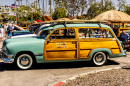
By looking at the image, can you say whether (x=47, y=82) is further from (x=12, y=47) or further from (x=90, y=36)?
(x=90, y=36)

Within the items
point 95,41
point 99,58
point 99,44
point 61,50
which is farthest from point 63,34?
point 99,58

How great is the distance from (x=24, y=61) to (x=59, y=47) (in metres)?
1.49

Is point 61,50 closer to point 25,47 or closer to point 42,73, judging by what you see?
point 42,73

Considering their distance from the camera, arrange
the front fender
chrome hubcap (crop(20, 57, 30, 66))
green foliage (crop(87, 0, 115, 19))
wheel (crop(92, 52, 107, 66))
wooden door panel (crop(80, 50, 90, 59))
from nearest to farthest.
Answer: the front fender
chrome hubcap (crop(20, 57, 30, 66))
wooden door panel (crop(80, 50, 90, 59))
wheel (crop(92, 52, 107, 66))
green foliage (crop(87, 0, 115, 19))

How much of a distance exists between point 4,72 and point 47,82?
2117mm

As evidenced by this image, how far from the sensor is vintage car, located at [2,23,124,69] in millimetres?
7719

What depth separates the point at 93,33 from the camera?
8.44m

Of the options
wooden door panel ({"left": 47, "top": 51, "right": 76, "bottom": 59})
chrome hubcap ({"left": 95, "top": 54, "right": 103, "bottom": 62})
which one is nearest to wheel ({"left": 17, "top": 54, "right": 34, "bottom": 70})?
wooden door panel ({"left": 47, "top": 51, "right": 76, "bottom": 59})

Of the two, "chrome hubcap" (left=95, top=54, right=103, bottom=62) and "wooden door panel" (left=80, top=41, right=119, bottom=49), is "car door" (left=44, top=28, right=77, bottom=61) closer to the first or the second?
"wooden door panel" (left=80, top=41, right=119, bottom=49)

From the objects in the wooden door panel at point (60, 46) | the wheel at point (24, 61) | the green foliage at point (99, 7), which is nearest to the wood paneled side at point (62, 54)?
the wooden door panel at point (60, 46)

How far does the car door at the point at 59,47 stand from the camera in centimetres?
788

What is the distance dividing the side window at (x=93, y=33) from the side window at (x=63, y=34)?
377mm

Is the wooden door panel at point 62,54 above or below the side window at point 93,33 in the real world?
below

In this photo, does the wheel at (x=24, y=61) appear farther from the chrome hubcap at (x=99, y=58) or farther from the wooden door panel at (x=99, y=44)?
the chrome hubcap at (x=99, y=58)
